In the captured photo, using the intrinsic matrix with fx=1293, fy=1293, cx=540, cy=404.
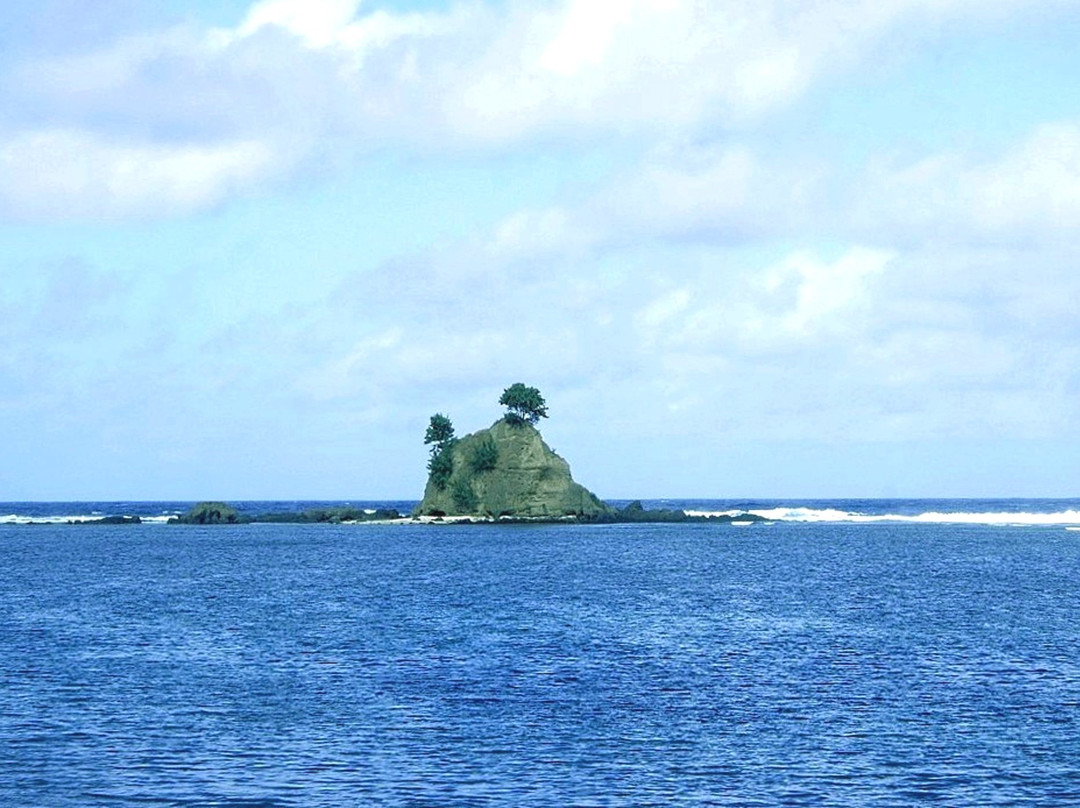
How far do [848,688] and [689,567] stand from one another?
75.4 meters

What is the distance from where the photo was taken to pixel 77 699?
5416 cm

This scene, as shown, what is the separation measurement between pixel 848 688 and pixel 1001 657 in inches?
534

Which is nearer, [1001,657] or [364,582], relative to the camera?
[1001,657]

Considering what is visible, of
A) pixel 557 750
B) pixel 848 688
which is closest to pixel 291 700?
pixel 557 750

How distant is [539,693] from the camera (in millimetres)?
55812

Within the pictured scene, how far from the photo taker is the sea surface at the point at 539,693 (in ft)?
134

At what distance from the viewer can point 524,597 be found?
320ft

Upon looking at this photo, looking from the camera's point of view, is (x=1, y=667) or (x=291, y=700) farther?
(x=1, y=667)

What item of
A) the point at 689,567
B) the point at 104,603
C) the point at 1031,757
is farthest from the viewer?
the point at 689,567

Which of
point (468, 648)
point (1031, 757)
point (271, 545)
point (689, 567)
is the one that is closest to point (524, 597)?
point (468, 648)

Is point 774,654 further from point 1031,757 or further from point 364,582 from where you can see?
point 364,582

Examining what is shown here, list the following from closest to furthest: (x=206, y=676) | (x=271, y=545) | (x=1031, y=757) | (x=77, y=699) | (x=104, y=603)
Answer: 1. (x=1031, y=757)
2. (x=77, y=699)
3. (x=206, y=676)
4. (x=104, y=603)
5. (x=271, y=545)

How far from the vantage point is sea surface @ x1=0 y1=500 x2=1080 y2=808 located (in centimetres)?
4081

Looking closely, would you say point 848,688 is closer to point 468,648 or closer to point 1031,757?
point 1031,757
